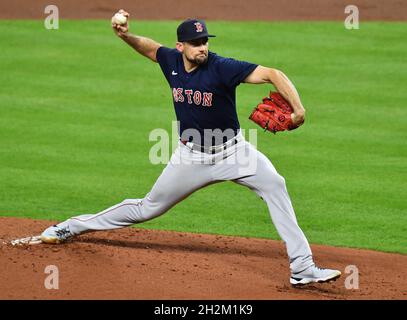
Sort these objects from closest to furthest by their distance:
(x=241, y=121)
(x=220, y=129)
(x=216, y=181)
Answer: (x=220, y=129) → (x=216, y=181) → (x=241, y=121)

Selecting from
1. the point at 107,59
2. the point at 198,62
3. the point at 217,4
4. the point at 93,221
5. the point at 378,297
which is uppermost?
the point at 217,4

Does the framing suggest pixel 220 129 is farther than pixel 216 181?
No

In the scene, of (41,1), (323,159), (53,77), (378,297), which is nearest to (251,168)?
(378,297)

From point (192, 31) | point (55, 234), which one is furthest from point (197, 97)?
point (55, 234)

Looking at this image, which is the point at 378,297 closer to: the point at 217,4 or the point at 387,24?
the point at 387,24

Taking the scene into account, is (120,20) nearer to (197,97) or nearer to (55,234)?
(197,97)

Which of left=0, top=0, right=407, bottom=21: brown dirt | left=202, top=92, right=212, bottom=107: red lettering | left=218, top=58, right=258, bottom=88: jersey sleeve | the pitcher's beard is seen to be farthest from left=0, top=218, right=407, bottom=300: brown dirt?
left=0, top=0, right=407, bottom=21: brown dirt
